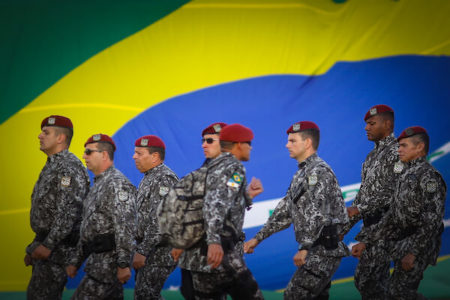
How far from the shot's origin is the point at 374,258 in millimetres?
4805

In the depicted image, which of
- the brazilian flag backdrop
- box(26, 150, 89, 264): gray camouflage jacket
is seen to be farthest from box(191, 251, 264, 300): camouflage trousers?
the brazilian flag backdrop

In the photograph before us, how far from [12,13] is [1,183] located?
203 centimetres

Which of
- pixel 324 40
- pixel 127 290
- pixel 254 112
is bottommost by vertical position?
pixel 127 290

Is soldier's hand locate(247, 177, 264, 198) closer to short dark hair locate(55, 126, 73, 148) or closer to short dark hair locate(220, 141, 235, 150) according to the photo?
short dark hair locate(220, 141, 235, 150)

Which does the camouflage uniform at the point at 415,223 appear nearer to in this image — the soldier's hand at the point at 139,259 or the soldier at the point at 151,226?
the soldier at the point at 151,226

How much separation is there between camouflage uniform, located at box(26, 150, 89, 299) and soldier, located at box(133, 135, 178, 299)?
61 centimetres

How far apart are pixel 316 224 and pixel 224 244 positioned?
1.04 metres

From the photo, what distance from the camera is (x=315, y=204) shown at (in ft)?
13.6

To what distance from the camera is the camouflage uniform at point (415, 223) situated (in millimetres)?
4355

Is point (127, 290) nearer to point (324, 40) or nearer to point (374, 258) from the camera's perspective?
point (374, 258)

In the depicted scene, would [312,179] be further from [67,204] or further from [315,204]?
[67,204]

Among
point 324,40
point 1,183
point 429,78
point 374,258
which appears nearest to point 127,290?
point 1,183

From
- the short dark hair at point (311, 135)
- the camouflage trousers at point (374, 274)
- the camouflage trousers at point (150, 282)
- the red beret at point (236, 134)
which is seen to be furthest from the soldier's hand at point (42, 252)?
the camouflage trousers at point (374, 274)

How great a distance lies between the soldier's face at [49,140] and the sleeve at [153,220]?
93cm
